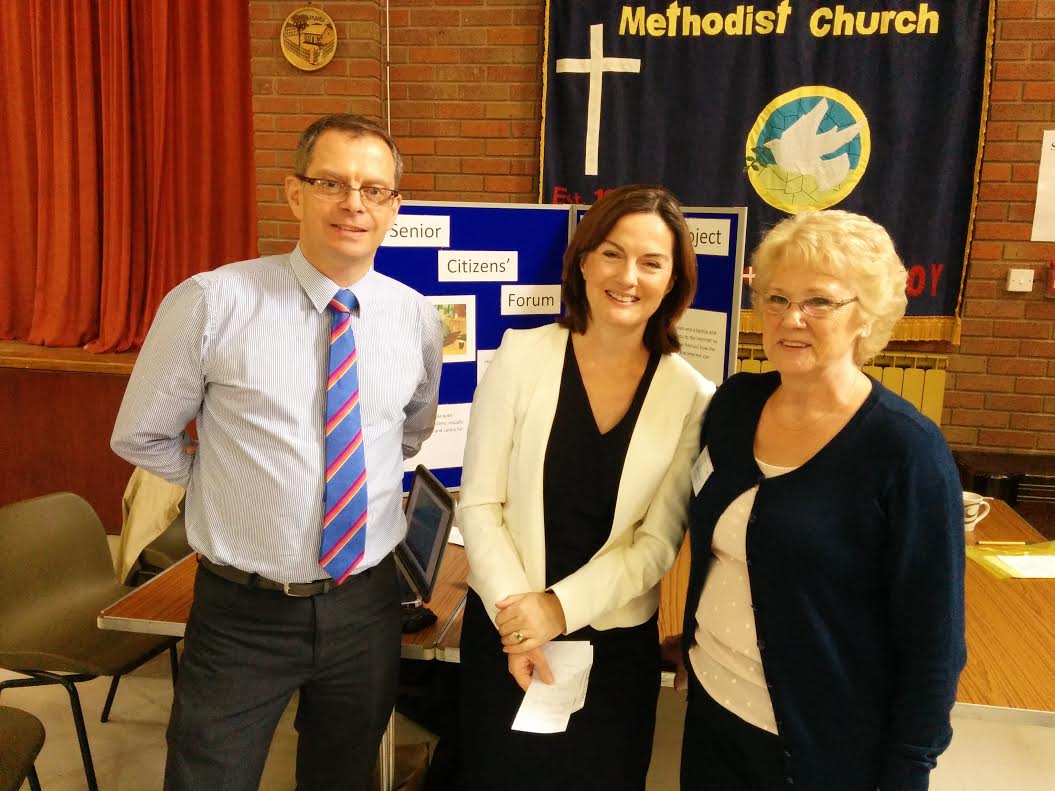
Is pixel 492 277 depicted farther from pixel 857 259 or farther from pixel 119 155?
pixel 119 155

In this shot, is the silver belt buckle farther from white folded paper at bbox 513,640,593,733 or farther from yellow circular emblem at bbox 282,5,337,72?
yellow circular emblem at bbox 282,5,337,72

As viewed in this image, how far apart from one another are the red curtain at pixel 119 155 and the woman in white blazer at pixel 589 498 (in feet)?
9.86

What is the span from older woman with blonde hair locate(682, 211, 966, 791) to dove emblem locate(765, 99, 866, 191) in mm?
2549

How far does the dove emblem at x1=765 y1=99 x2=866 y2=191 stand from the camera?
3475 mm

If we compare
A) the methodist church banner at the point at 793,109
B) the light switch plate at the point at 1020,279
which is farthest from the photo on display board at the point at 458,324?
the light switch plate at the point at 1020,279

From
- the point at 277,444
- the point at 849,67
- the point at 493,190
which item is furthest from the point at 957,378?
the point at 277,444

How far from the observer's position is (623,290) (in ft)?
4.53

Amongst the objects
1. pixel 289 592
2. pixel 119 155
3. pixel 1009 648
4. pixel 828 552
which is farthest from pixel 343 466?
pixel 119 155

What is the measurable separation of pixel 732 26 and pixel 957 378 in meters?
1.98

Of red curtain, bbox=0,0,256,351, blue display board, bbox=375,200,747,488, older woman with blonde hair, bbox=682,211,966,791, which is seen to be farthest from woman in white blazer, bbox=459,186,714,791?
red curtain, bbox=0,0,256,351

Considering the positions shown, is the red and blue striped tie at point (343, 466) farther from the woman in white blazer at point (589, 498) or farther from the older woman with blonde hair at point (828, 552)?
the older woman with blonde hair at point (828, 552)

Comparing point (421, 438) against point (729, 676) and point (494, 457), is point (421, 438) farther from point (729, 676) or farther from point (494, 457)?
point (729, 676)

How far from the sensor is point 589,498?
1415 millimetres

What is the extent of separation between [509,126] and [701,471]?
2879mm
